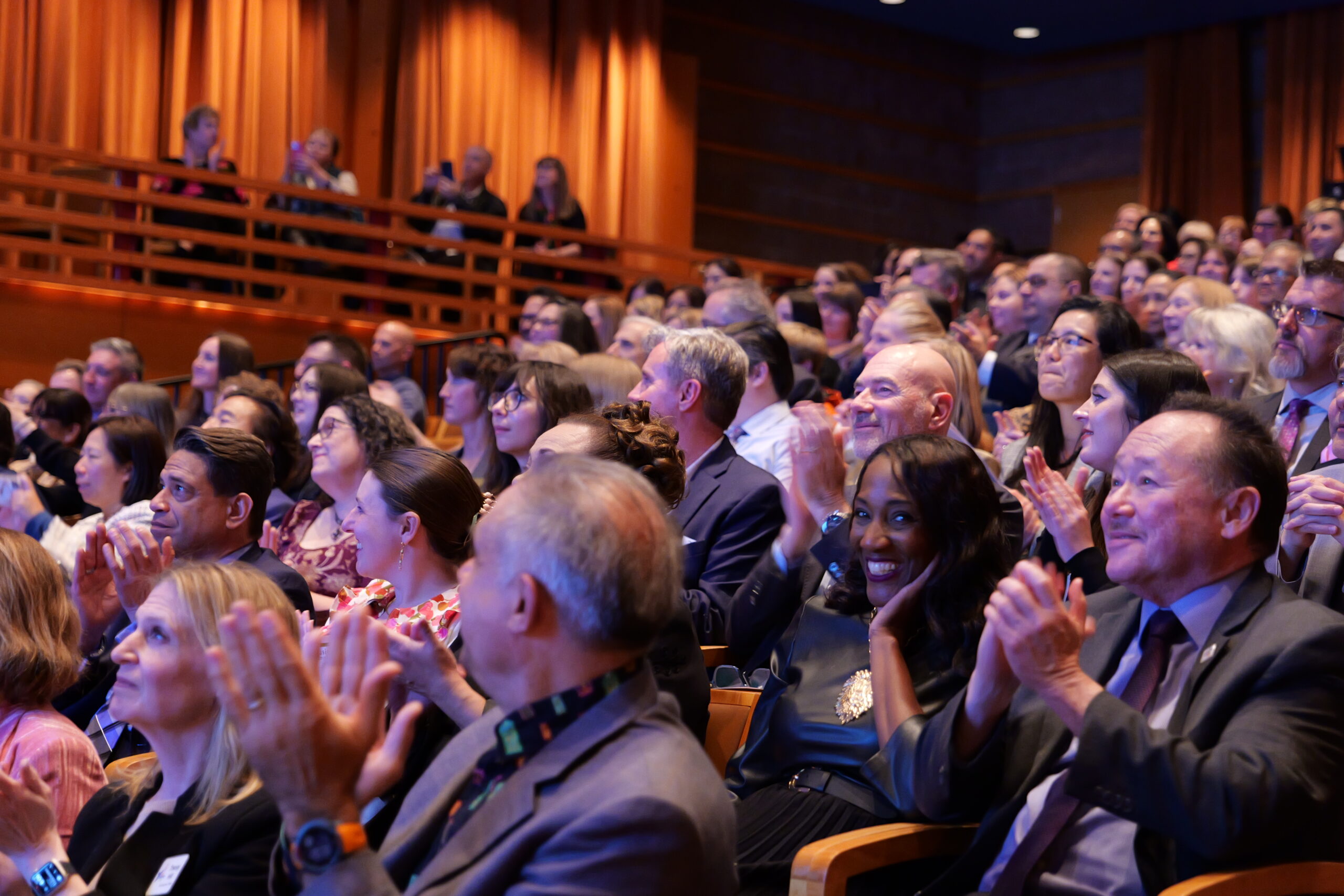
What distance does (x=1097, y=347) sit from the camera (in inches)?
132

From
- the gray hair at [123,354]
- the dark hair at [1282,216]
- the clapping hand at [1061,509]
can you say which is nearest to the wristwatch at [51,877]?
the clapping hand at [1061,509]

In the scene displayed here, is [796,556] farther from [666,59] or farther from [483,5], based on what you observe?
[666,59]

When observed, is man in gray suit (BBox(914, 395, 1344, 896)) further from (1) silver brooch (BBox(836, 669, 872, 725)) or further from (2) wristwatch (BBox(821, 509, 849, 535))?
(2) wristwatch (BBox(821, 509, 849, 535))

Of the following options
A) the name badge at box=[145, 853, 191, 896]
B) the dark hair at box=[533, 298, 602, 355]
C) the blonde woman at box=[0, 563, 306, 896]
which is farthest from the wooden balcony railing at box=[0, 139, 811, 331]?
the name badge at box=[145, 853, 191, 896]

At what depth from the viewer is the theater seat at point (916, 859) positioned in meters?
1.57

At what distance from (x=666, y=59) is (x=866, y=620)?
340 inches

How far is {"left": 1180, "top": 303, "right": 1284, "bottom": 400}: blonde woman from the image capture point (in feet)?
11.8

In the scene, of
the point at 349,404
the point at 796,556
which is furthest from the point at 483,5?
the point at 796,556

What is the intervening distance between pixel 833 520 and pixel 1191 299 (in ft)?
8.17

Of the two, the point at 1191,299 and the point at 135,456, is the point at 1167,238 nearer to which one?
the point at 1191,299

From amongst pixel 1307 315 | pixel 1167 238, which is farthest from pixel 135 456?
pixel 1167 238

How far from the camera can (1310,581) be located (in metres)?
2.12

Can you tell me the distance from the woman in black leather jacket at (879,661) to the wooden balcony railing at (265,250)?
Answer: 571cm

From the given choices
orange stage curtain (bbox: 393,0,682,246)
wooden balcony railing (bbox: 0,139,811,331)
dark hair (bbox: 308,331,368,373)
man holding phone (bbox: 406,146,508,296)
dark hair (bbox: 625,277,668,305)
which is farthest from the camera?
orange stage curtain (bbox: 393,0,682,246)
